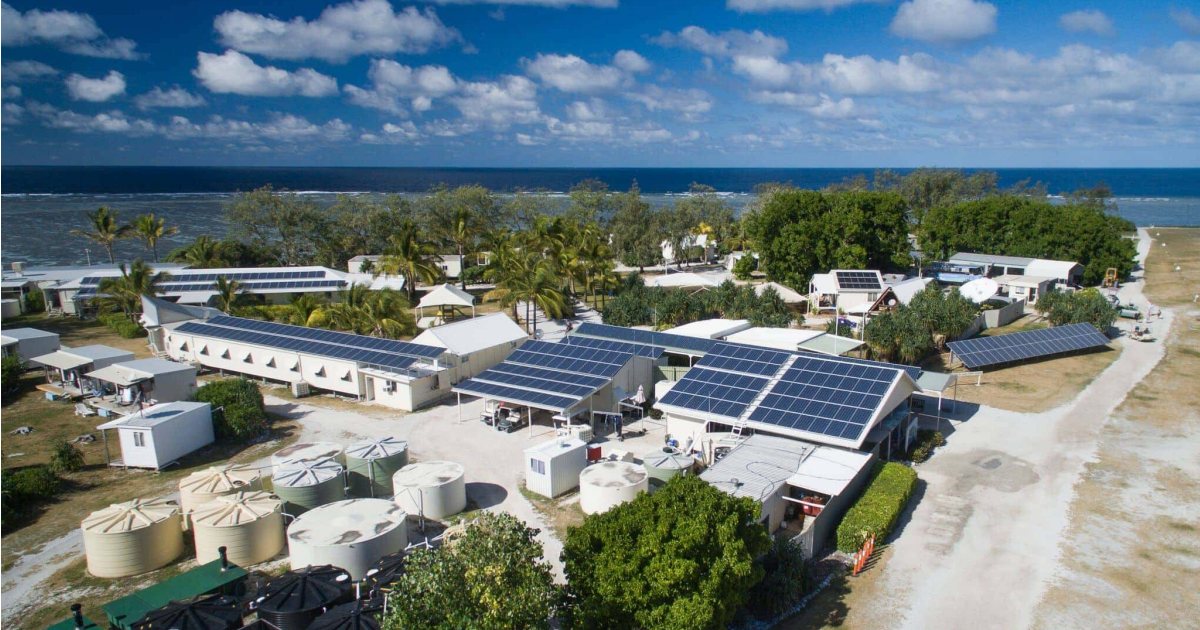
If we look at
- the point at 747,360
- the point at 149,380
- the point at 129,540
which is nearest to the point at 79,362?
the point at 149,380

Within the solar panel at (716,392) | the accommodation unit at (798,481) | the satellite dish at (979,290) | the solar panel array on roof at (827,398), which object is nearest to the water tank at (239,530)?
the accommodation unit at (798,481)

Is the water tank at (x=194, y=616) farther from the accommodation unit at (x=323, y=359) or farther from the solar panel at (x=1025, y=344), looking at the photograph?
the solar panel at (x=1025, y=344)

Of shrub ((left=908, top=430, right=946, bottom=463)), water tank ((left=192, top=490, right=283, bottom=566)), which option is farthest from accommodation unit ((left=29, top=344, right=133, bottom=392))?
shrub ((left=908, top=430, right=946, bottom=463))

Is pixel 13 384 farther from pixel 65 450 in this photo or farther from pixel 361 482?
pixel 361 482

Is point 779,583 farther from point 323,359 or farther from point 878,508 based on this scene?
point 323,359

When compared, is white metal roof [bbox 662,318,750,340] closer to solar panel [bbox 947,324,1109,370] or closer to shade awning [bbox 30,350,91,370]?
solar panel [bbox 947,324,1109,370]
